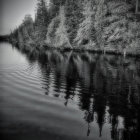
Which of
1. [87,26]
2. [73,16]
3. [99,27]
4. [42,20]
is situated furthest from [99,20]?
[42,20]

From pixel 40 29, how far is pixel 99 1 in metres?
34.0

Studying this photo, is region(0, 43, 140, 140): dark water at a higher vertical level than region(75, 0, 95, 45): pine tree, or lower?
lower

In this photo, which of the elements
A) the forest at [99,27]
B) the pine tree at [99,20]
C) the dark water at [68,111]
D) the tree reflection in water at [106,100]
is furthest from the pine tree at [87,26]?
the dark water at [68,111]

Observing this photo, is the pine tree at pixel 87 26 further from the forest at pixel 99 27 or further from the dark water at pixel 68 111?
the dark water at pixel 68 111

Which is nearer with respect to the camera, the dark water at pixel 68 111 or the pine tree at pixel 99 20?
the dark water at pixel 68 111

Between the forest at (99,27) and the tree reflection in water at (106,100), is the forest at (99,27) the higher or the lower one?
the higher one

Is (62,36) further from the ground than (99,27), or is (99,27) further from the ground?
(99,27)

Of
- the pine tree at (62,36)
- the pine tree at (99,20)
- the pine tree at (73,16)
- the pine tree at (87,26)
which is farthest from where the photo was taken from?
the pine tree at (73,16)

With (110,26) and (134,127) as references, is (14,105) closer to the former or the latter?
(134,127)

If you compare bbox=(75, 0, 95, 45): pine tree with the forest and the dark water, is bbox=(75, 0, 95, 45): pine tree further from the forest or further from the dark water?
the dark water

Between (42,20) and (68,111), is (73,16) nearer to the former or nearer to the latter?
(42,20)

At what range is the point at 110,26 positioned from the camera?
178 feet

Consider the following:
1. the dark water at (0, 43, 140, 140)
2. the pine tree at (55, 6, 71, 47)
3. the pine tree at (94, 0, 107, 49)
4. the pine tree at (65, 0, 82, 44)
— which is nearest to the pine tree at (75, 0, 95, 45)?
the pine tree at (94, 0, 107, 49)

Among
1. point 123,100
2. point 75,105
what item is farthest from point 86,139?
point 123,100
